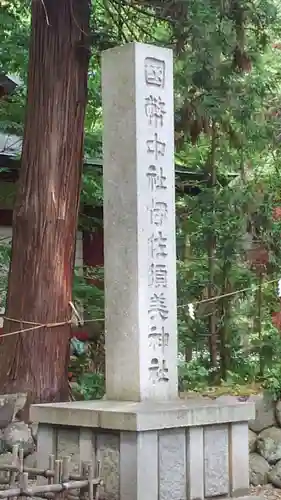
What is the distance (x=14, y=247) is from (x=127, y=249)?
276cm

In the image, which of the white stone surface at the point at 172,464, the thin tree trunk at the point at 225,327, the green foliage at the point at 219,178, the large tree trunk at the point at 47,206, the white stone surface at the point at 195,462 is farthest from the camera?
the thin tree trunk at the point at 225,327

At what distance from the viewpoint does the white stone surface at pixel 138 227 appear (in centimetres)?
588

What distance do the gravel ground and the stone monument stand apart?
2406mm

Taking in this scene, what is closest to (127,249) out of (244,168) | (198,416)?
(198,416)

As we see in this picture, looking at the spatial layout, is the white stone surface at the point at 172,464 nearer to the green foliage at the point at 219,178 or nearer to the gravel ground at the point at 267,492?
the gravel ground at the point at 267,492

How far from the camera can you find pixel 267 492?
28.1ft

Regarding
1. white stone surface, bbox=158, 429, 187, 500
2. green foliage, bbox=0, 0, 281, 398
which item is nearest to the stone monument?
white stone surface, bbox=158, 429, 187, 500

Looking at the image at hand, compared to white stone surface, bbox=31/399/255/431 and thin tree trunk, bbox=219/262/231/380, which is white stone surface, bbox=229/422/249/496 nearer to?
white stone surface, bbox=31/399/255/431

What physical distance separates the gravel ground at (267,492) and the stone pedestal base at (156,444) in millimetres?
2400

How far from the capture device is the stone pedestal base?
533 cm

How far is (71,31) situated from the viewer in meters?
8.55

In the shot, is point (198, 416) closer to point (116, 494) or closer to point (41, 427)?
point (116, 494)

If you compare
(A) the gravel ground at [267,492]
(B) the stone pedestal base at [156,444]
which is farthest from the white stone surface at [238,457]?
(A) the gravel ground at [267,492]

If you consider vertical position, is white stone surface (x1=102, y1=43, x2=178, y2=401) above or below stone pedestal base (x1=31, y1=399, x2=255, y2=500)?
above
